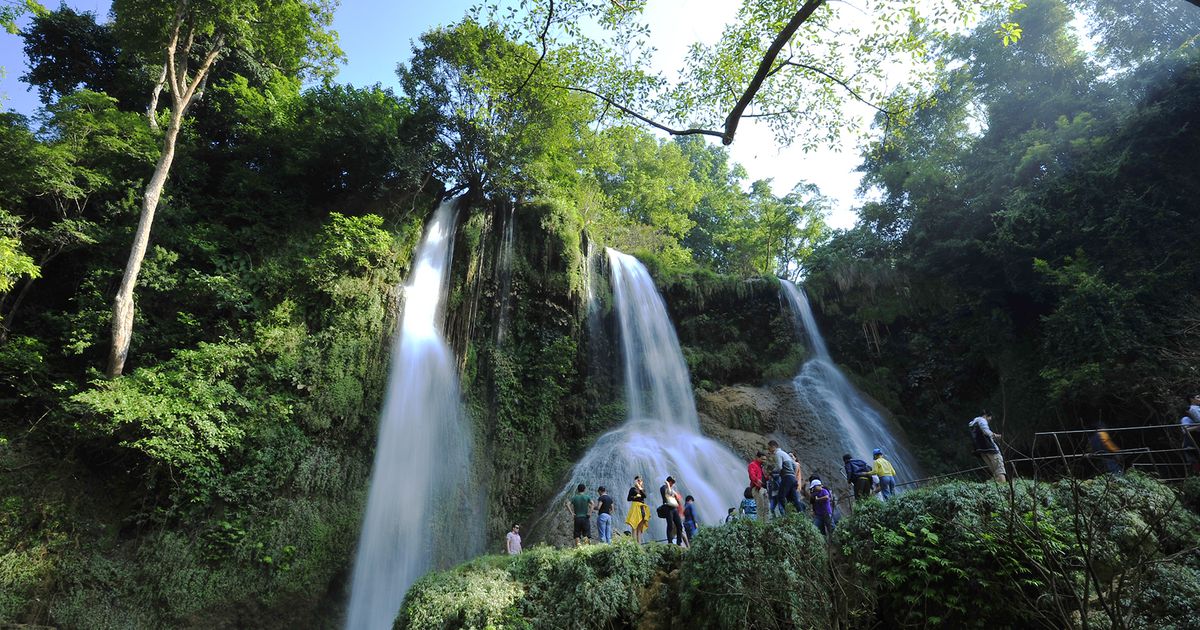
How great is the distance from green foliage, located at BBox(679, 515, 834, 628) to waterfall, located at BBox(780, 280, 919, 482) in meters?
9.46

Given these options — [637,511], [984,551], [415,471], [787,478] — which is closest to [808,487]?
[787,478]

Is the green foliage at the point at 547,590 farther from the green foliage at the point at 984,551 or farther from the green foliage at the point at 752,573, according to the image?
the green foliage at the point at 984,551

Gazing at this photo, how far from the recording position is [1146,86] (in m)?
13.7

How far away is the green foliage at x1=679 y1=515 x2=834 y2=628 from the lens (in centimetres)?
564

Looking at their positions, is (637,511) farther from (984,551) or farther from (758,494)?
(984,551)

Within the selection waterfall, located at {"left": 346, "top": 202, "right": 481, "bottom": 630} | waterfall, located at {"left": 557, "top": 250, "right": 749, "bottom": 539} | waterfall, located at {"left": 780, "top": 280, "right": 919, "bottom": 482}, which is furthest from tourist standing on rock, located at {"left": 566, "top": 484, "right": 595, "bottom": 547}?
waterfall, located at {"left": 780, "top": 280, "right": 919, "bottom": 482}

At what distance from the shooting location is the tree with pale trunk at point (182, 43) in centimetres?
1096

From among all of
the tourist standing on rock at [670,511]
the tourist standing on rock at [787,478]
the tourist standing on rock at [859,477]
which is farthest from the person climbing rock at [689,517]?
the tourist standing on rock at [859,477]

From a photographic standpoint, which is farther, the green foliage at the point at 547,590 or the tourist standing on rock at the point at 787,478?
the tourist standing on rock at the point at 787,478

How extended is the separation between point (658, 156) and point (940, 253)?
12.9 metres

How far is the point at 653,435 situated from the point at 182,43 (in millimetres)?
15960

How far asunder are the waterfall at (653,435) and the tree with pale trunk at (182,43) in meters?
9.85

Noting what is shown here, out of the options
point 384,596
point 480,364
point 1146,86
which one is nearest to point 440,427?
point 480,364

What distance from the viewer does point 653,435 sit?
14.4 m
